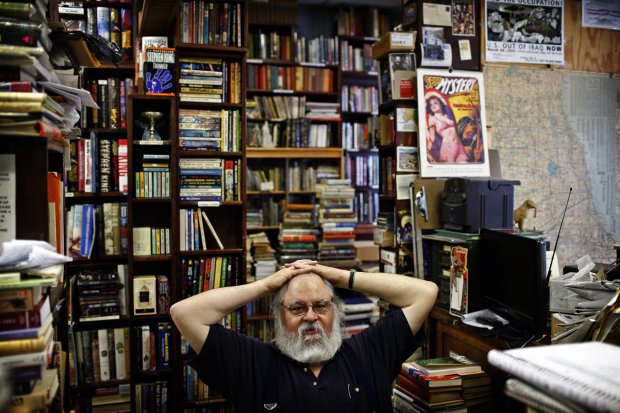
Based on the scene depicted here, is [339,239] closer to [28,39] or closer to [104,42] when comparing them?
[104,42]

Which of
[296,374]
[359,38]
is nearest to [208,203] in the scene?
[296,374]

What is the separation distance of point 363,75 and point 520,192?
2.95 metres

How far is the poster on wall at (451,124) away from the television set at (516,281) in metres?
0.85

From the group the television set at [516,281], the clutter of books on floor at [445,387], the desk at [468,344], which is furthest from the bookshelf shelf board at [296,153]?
the clutter of books on floor at [445,387]

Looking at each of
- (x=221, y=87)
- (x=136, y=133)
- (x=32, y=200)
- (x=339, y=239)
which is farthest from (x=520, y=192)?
(x=32, y=200)

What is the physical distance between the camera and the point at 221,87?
3529mm

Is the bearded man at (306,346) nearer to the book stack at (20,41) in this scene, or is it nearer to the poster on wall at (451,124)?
the book stack at (20,41)

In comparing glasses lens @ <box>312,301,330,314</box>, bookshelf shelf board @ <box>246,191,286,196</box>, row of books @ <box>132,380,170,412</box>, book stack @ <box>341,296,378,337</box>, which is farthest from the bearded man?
bookshelf shelf board @ <box>246,191,286,196</box>

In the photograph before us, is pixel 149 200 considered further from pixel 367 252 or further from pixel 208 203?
pixel 367 252

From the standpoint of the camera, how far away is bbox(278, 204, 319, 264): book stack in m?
4.87

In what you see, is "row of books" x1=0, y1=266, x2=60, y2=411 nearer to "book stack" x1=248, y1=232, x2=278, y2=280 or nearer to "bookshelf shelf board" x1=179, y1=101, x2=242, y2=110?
"bookshelf shelf board" x1=179, y1=101, x2=242, y2=110

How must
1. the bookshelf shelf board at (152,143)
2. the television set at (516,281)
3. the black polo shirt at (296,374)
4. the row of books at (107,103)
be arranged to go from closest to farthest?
the black polo shirt at (296,374) < the television set at (516,281) < the bookshelf shelf board at (152,143) < the row of books at (107,103)

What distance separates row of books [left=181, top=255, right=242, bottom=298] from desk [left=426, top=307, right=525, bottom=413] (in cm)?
125

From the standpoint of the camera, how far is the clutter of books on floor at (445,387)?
2.28m
